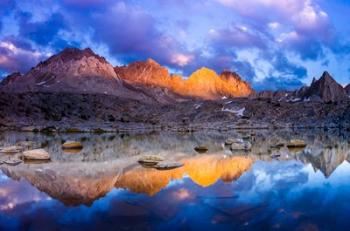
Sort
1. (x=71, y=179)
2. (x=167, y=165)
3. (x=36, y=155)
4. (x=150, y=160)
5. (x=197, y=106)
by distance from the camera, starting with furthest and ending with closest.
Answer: (x=197, y=106) → (x=36, y=155) → (x=150, y=160) → (x=167, y=165) → (x=71, y=179)

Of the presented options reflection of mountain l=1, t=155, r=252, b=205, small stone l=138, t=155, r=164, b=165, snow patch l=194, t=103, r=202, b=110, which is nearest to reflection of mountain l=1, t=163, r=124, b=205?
reflection of mountain l=1, t=155, r=252, b=205

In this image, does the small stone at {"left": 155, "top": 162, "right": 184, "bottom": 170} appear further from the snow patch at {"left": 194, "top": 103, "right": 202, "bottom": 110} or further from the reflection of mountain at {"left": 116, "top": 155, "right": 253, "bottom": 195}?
the snow patch at {"left": 194, "top": 103, "right": 202, "bottom": 110}

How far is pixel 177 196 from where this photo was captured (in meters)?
14.9

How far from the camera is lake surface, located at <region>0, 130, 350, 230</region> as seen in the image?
11.3 metres

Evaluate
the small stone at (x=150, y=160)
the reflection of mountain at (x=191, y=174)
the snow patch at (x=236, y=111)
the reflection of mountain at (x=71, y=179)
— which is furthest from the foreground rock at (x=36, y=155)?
the snow patch at (x=236, y=111)

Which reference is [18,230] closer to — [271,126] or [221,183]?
[221,183]

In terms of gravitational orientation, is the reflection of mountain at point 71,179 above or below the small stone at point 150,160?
below

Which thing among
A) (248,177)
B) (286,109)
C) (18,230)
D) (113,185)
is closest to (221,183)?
(248,177)

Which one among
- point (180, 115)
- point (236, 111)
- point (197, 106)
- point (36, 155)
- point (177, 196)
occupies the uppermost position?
point (197, 106)

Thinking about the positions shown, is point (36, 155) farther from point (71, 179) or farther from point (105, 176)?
point (105, 176)

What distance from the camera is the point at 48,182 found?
60.1ft

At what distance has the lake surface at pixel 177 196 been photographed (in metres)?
11.3

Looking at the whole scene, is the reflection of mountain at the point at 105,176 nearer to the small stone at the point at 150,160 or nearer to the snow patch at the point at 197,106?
the small stone at the point at 150,160

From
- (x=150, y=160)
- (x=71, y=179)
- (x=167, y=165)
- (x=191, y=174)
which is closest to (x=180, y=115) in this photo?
(x=150, y=160)
